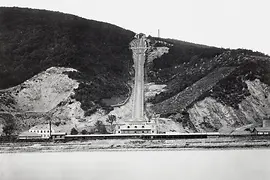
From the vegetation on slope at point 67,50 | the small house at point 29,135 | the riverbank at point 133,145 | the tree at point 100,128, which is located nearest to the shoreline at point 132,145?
the riverbank at point 133,145

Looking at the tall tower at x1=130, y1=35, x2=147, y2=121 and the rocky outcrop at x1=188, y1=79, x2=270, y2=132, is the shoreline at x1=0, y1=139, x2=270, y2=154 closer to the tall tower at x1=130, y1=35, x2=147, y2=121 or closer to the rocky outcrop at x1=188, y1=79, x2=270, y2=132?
the rocky outcrop at x1=188, y1=79, x2=270, y2=132

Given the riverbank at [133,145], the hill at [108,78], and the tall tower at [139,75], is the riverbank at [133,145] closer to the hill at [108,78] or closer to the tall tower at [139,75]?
the hill at [108,78]

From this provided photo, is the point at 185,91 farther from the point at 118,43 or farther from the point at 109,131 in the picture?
the point at 118,43

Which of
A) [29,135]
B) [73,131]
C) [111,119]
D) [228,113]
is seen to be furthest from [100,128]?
[228,113]

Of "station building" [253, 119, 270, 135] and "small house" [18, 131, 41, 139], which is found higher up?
"station building" [253, 119, 270, 135]

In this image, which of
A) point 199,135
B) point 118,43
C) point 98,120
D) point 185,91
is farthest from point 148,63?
point 199,135

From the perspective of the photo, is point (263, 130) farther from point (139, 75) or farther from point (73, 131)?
point (139, 75)

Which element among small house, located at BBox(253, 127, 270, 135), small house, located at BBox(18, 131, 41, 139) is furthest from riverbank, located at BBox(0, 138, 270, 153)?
small house, located at BBox(253, 127, 270, 135)
